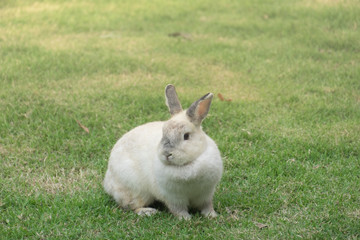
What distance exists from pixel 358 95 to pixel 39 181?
3.74m

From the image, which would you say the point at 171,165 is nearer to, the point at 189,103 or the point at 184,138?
the point at 184,138

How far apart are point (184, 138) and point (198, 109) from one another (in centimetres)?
23

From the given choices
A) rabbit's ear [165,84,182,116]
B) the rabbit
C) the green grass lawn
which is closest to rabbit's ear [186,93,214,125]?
the rabbit

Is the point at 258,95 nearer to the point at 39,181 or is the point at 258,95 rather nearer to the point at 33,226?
the point at 39,181

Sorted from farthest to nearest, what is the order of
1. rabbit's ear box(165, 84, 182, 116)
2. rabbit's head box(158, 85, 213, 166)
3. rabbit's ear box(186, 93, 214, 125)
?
1. rabbit's ear box(165, 84, 182, 116)
2. rabbit's ear box(186, 93, 214, 125)
3. rabbit's head box(158, 85, 213, 166)

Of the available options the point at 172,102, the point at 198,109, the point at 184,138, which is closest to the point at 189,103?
the point at 172,102

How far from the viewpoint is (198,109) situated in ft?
10.7

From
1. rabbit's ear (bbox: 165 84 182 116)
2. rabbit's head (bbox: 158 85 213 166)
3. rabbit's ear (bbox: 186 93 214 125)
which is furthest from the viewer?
rabbit's ear (bbox: 165 84 182 116)

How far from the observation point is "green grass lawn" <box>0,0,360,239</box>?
11.5ft

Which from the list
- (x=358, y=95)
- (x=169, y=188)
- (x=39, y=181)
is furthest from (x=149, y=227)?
(x=358, y=95)

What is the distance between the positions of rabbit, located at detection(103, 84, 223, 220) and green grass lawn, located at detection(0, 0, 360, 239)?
0.13 meters

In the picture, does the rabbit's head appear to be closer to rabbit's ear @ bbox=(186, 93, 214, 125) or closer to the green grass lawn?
rabbit's ear @ bbox=(186, 93, 214, 125)

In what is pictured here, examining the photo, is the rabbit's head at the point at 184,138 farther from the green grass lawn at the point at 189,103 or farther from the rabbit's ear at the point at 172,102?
the green grass lawn at the point at 189,103

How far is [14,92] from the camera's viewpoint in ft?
18.4
